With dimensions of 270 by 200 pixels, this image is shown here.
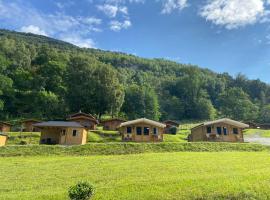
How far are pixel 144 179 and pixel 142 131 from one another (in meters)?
24.8

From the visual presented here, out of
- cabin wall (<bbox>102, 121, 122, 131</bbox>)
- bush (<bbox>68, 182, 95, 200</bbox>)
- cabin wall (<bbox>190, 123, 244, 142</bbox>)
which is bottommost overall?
bush (<bbox>68, 182, 95, 200</bbox>)

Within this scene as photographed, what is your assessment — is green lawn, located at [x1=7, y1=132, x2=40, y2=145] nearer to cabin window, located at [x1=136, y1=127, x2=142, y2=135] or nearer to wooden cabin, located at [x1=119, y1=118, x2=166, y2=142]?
wooden cabin, located at [x1=119, y1=118, x2=166, y2=142]

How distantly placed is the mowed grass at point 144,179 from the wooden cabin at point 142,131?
17718mm

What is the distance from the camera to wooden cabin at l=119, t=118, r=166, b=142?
4059cm

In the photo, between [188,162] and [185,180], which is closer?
[185,180]

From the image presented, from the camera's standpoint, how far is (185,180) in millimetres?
15359

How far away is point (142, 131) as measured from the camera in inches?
1612

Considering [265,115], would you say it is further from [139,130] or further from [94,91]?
[139,130]

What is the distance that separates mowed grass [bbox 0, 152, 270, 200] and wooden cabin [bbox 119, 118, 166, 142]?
17.7 meters

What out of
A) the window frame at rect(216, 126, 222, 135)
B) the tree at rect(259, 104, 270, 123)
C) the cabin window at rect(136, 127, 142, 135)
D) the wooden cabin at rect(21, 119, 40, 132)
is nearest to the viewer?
the cabin window at rect(136, 127, 142, 135)

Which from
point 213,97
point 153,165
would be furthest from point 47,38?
point 153,165

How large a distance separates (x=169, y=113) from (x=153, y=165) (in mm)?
77628

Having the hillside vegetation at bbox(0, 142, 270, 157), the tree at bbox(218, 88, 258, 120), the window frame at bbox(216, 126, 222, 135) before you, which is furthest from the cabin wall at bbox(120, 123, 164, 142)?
the tree at bbox(218, 88, 258, 120)

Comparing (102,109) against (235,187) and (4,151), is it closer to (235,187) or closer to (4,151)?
(4,151)
